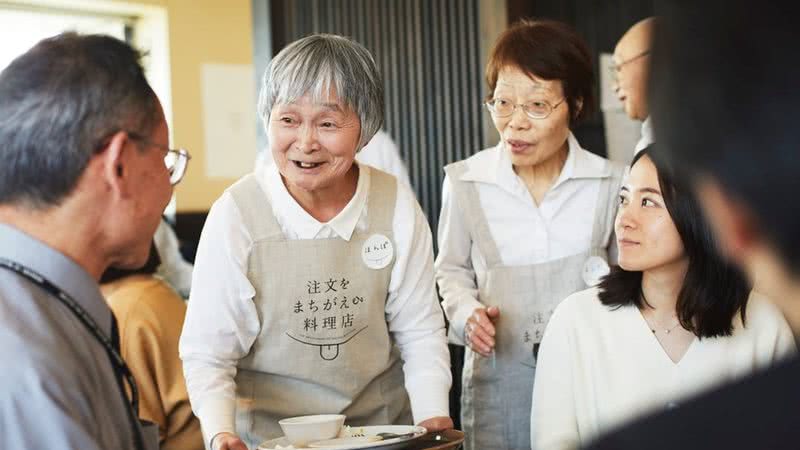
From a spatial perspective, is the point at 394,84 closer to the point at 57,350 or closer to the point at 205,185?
the point at 57,350

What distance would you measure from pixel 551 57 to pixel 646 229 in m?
0.51

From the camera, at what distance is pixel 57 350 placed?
1.21 metres

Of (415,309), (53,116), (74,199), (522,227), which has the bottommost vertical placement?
(415,309)

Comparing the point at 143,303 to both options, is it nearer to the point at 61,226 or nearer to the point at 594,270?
the point at 594,270

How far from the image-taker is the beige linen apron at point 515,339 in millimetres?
2438

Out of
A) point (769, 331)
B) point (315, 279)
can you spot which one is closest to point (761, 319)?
point (769, 331)

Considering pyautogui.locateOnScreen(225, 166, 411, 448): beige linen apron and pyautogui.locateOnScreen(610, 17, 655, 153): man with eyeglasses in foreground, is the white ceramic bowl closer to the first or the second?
pyautogui.locateOnScreen(225, 166, 411, 448): beige linen apron

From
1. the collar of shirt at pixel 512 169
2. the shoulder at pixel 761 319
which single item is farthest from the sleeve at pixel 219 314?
the shoulder at pixel 761 319

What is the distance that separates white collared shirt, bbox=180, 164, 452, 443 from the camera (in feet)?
6.21

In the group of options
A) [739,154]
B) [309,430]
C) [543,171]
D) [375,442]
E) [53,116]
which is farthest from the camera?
[543,171]

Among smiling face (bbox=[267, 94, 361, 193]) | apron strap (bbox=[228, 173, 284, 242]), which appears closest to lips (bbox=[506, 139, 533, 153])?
smiling face (bbox=[267, 94, 361, 193])

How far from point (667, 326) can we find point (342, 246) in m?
0.70

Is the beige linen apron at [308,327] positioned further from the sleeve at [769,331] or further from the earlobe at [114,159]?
the sleeve at [769,331]

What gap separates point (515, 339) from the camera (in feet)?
8.02
